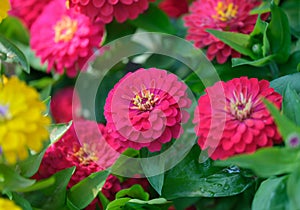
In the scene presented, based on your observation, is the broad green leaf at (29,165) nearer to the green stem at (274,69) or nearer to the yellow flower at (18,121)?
the yellow flower at (18,121)

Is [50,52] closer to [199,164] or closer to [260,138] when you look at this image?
[199,164]

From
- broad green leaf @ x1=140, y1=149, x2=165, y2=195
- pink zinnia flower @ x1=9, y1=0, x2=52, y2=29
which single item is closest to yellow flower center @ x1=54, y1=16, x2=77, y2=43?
pink zinnia flower @ x1=9, y1=0, x2=52, y2=29

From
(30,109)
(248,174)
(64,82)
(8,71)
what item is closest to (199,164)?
(248,174)

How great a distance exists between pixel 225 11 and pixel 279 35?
11 cm

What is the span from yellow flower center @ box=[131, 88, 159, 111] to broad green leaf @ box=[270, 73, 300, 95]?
0.17 meters

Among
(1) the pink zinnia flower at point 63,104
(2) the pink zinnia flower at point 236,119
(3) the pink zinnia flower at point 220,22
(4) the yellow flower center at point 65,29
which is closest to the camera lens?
(2) the pink zinnia flower at point 236,119

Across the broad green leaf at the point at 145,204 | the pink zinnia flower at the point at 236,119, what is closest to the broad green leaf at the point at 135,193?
the broad green leaf at the point at 145,204

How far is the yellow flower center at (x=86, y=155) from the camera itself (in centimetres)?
87

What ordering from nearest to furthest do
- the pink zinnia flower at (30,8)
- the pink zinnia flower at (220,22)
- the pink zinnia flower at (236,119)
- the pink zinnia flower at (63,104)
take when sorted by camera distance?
1. the pink zinnia flower at (236,119)
2. the pink zinnia flower at (220,22)
3. the pink zinnia flower at (30,8)
4. the pink zinnia flower at (63,104)

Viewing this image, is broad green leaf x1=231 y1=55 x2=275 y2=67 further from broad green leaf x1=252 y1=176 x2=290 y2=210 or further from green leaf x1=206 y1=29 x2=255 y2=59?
broad green leaf x1=252 y1=176 x2=290 y2=210

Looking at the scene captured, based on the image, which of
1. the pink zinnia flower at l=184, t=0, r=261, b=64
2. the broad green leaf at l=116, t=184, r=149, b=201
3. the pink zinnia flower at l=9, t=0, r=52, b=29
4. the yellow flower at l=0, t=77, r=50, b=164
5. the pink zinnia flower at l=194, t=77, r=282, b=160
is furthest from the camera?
the pink zinnia flower at l=9, t=0, r=52, b=29

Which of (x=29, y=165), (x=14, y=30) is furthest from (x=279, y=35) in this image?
(x=14, y=30)

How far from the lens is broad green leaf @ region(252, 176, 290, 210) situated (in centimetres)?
64

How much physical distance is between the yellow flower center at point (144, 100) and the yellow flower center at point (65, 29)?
0.29 meters
